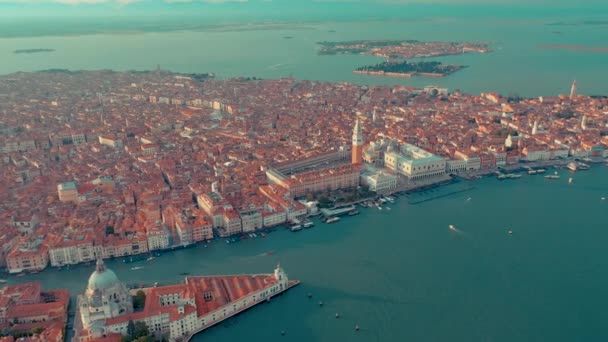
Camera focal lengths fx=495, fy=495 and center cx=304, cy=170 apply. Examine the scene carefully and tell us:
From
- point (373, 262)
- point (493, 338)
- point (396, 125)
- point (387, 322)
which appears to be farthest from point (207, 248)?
point (396, 125)

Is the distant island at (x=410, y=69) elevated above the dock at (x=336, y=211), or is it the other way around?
the distant island at (x=410, y=69)

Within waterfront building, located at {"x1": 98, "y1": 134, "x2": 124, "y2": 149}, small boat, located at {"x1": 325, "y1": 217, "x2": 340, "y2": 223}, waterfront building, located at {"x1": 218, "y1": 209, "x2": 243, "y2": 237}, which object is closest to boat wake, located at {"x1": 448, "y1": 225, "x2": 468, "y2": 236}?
small boat, located at {"x1": 325, "y1": 217, "x2": 340, "y2": 223}

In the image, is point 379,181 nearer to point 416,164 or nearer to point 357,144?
point 416,164

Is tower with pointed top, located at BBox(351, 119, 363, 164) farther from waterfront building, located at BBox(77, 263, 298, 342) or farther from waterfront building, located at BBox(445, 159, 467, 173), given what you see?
waterfront building, located at BBox(77, 263, 298, 342)

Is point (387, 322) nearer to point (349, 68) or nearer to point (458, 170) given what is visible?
point (458, 170)

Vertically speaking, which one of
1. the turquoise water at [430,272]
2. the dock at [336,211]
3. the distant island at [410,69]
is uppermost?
the distant island at [410,69]

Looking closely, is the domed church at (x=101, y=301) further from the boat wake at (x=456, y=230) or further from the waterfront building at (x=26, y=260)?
the boat wake at (x=456, y=230)

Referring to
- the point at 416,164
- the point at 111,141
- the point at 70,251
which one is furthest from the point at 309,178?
the point at 111,141

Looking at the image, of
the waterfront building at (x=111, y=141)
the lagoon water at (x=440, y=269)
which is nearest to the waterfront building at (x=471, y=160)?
the lagoon water at (x=440, y=269)
